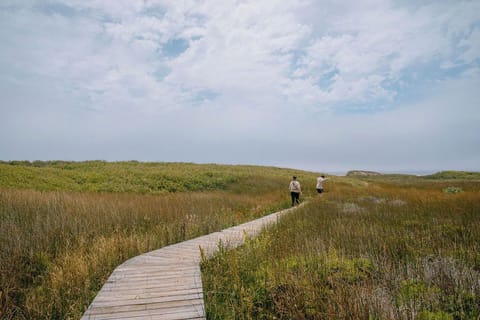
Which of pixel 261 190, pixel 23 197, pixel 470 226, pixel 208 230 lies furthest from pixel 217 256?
pixel 261 190

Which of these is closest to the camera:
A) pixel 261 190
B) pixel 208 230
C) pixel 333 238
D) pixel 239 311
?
pixel 239 311

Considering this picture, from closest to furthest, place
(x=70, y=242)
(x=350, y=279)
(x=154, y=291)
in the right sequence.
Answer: (x=154, y=291), (x=350, y=279), (x=70, y=242)

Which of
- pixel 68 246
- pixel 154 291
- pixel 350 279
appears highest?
pixel 68 246

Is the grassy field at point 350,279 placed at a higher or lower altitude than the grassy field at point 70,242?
lower

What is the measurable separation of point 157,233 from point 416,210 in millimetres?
9520

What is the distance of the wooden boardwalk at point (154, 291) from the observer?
11.6 feet

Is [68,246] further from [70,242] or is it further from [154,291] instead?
[154,291]

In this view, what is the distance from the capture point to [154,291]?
4129 millimetres

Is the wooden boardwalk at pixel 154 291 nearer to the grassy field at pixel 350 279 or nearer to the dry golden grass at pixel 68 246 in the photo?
the grassy field at pixel 350 279

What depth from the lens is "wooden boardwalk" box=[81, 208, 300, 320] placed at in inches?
139

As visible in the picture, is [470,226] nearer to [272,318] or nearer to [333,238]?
[333,238]

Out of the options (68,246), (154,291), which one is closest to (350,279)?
(154,291)

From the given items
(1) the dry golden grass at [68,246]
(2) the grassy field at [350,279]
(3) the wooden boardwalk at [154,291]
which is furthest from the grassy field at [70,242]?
(2) the grassy field at [350,279]

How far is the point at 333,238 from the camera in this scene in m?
6.78
